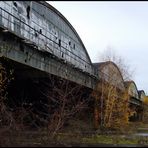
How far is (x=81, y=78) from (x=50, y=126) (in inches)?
759

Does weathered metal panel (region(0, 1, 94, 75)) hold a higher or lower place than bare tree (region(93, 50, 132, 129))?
higher

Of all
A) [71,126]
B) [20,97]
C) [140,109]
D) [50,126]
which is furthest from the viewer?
[140,109]

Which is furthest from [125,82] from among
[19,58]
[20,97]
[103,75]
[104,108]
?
[19,58]

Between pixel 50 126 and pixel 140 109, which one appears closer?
pixel 50 126

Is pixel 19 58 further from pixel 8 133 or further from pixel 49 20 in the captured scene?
pixel 49 20

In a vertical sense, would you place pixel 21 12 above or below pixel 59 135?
above

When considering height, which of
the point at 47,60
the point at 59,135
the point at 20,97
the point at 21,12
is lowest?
the point at 59,135

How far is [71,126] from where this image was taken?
30969 millimetres

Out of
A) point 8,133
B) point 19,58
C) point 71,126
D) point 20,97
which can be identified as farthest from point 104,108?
point 8,133

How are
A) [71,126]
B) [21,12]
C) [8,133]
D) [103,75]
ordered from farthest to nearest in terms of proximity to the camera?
1. [103,75]
2. [21,12]
3. [71,126]
4. [8,133]

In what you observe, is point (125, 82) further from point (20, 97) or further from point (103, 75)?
point (20, 97)

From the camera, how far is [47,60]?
3133 cm

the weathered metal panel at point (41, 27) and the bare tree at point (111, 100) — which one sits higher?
the weathered metal panel at point (41, 27)

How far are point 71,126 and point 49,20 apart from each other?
19242 millimetres
